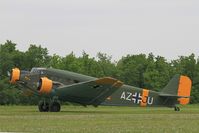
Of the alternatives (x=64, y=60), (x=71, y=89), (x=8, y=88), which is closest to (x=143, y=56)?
(x=64, y=60)

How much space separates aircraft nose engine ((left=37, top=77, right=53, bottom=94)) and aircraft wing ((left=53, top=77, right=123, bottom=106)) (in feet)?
2.18

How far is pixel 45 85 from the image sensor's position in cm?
3462

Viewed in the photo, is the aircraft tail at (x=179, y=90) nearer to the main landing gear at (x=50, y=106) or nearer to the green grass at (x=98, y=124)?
the main landing gear at (x=50, y=106)

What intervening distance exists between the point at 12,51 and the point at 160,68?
29.1 meters

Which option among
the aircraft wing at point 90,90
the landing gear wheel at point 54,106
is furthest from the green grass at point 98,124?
the aircraft wing at point 90,90

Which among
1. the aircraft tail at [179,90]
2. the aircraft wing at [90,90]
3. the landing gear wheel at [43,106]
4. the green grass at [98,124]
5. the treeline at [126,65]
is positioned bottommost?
the green grass at [98,124]

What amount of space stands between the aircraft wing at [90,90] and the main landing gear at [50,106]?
0.60 metres

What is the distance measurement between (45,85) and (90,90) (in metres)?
3.11

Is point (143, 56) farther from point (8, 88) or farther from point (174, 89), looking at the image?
point (174, 89)

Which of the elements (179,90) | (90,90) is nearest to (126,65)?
(179,90)

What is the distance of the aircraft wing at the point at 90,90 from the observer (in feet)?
115

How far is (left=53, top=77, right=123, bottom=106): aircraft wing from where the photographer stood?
35.1 meters

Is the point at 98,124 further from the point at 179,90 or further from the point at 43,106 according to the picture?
the point at 179,90

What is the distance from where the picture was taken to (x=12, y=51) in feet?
254
